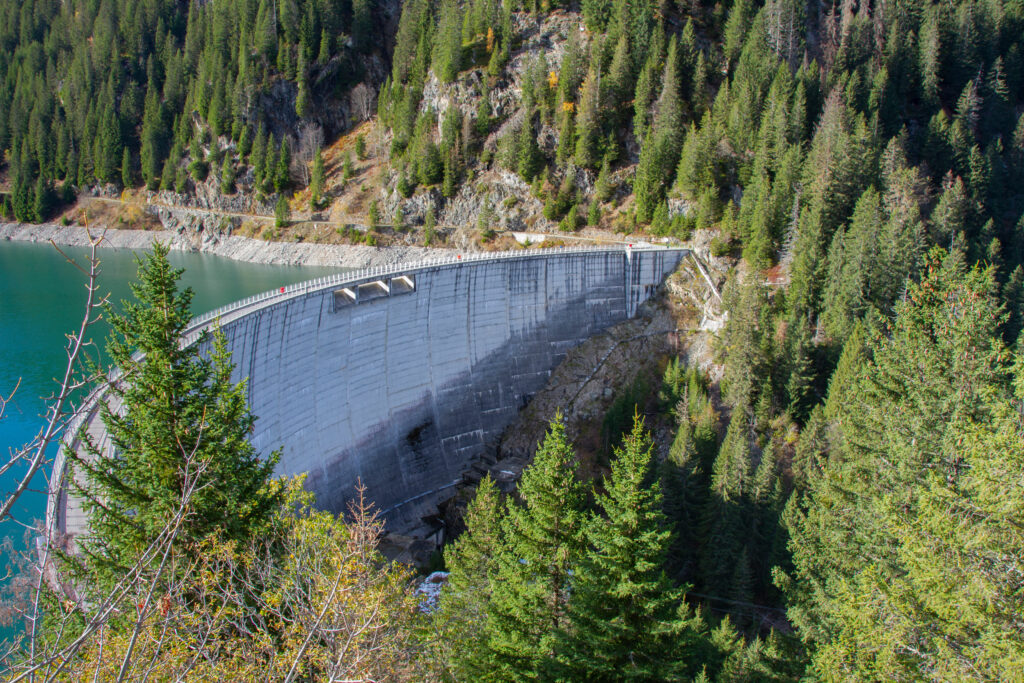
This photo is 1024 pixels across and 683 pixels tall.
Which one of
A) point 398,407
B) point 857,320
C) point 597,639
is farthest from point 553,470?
point 857,320

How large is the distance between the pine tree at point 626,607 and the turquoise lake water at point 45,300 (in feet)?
71.3

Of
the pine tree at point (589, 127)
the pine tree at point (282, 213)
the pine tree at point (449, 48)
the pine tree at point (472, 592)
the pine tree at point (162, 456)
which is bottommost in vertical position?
the pine tree at point (472, 592)

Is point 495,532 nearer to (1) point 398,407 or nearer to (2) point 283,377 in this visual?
(2) point 283,377

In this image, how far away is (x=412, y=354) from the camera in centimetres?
3762

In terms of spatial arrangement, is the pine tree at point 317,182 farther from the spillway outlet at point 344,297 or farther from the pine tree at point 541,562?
the pine tree at point 541,562

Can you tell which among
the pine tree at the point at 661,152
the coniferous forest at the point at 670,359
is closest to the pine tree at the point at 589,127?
the coniferous forest at the point at 670,359

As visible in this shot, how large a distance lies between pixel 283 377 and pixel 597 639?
19980mm

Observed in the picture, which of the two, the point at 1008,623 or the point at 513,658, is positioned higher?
the point at 1008,623

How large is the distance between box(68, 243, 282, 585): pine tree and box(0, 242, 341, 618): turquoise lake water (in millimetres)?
15249

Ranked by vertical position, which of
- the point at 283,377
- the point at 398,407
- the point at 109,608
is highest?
the point at 109,608

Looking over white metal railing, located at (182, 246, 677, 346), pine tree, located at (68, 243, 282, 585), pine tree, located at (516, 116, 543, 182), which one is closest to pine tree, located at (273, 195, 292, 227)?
pine tree, located at (516, 116, 543, 182)

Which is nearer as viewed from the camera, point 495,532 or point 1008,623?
point 1008,623

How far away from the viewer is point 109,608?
20.6 feet

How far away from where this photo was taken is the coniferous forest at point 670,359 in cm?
1212
